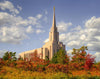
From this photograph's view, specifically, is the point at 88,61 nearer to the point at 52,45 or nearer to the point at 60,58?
the point at 60,58

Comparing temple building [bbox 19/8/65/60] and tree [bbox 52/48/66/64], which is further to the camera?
temple building [bbox 19/8/65/60]

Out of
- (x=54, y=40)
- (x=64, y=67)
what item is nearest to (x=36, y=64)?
(x=64, y=67)

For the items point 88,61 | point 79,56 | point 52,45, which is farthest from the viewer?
point 52,45

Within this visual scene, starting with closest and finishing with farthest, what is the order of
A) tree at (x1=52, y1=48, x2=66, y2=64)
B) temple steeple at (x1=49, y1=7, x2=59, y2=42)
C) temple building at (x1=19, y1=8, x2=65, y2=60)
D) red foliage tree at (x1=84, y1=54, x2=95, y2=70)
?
1. red foliage tree at (x1=84, y1=54, x2=95, y2=70)
2. tree at (x1=52, y1=48, x2=66, y2=64)
3. temple building at (x1=19, y1=8, x2=65, y2=60)
4. temple steeple at (x1=49, y1=7, x2=59, y2=42)

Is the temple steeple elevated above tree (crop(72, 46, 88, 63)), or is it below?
above

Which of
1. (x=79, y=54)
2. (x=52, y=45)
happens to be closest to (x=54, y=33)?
(x=52, y=45)

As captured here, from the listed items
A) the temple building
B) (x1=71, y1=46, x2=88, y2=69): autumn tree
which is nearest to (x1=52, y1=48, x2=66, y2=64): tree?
(x1=71, y1=46, x2=88, y2=69): autumn tree

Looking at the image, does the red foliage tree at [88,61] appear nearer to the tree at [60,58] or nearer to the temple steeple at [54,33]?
the tree at [60,58]

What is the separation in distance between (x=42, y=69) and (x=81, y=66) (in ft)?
22.7

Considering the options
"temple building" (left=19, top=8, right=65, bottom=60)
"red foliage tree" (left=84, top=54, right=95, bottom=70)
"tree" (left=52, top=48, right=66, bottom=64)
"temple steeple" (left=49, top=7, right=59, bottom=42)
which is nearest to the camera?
"red foliage tree" (left=84, top=54, right=95, bottom=70)

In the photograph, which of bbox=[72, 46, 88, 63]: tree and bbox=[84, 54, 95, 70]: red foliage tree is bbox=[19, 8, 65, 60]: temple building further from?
bbox=[84, 54, 95, 70]: red foliage tree

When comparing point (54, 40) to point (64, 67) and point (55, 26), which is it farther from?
point (64, 67)

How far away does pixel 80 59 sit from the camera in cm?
2322

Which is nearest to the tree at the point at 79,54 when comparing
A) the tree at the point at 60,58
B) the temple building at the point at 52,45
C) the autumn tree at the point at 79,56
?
the autumn tree at the point at 79,56
